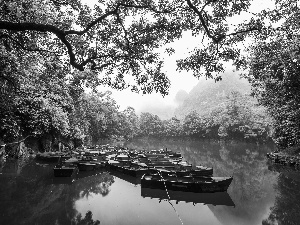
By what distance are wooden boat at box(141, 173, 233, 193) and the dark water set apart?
1.47 ft

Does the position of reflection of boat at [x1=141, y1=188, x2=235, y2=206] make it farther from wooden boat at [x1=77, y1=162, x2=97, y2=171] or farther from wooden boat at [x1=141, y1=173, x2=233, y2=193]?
wooden boat at [x1=77, y1=162, x2=97, y2=171]

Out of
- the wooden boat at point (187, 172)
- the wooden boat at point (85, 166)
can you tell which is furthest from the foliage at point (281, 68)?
the wooden boat at point (85, 166)

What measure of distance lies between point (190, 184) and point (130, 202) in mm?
4321

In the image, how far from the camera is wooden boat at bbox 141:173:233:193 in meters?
15.5

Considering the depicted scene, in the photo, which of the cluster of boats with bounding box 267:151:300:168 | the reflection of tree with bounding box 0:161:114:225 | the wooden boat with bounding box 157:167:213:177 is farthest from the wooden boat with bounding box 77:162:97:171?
the cluster of boats with bounding box 267:151:300:168

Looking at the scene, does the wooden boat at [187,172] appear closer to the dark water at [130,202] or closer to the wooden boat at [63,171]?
the dark water at [130,202]

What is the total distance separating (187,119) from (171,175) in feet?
234

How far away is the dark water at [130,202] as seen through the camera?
468 inches

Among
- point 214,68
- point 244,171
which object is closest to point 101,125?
point 244,171

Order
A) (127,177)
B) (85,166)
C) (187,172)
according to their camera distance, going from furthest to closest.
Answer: (85,166) < (127,177) < (187,172)

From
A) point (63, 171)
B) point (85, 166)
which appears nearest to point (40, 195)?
point (63, 171)

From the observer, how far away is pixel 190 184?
1562 cm

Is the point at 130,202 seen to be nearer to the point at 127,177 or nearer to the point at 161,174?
the point at 161,174

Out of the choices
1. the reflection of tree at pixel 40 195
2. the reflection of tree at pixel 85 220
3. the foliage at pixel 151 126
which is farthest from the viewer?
the foliage at pixel 151 126
